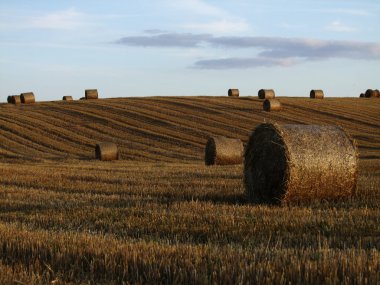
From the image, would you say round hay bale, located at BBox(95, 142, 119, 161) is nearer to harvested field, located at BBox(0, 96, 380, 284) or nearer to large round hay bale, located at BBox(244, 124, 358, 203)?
harvested field, located at BBox(0, 96, 380, 284)

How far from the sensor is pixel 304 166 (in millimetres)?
10680

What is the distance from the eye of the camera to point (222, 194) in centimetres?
1168

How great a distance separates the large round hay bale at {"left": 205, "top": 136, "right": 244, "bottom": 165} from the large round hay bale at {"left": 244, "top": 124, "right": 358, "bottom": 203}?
38.9ft

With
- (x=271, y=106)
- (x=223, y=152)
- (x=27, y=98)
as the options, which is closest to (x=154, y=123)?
(x=271, y=106)

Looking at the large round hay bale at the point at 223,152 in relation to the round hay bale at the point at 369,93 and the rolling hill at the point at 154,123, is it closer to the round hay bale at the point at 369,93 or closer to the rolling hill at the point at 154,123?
A: the rolling hill at the point at 154,123

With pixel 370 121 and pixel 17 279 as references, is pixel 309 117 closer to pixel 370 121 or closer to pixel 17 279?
pixel 370 121

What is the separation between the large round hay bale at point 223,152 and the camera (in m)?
23.5

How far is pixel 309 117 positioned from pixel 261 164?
30.8 meters

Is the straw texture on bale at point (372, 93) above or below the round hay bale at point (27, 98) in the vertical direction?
below

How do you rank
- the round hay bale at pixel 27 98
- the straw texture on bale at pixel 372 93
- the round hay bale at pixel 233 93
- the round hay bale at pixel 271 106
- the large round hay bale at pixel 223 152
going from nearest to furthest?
the large round hay bale at pixel 223 152 → the round hay bale at pixel 271 106 → the round hay bale at pixel 27 98 → the round hay bale at pixel 233 93 → the straw texture on bale at pixel 372 93

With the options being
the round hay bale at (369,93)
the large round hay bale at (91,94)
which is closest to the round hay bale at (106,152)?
the large round hay bale at (91,94)

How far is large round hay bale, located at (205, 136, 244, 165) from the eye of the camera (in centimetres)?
2348

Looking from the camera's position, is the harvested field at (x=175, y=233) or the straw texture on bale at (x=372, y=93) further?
the straw texture on bale at (x=372, y=93)

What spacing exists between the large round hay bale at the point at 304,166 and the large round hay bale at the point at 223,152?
467 inches
